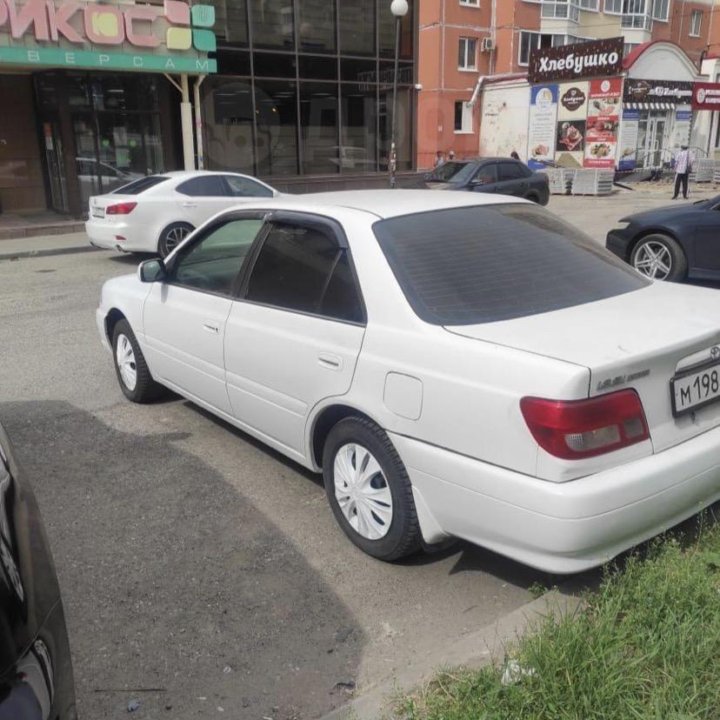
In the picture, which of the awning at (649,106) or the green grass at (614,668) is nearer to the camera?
the green grass at (614,668)

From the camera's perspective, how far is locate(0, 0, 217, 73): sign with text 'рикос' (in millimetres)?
14758

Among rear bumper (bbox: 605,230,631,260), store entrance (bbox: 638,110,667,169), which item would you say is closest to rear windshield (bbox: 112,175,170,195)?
rear bumper (bbox: 605,230,631,260)

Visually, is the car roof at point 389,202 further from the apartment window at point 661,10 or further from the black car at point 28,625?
the apartment window at point 661,10

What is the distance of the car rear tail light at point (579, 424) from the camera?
2.60 metres

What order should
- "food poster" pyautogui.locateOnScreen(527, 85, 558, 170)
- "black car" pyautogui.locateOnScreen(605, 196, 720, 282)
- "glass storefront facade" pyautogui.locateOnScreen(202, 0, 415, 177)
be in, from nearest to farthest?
"black car" pyautogui.locateOnScreen(605, 196, 720, 282) < "glass storefront facade" pyautogui.locateOnScreen(202, 0, 415, 177) < "food poster" pyautogui.locateOnScreen(527, 85, 558, 170)

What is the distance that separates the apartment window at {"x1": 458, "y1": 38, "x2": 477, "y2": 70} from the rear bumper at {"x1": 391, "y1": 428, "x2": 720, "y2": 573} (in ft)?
140

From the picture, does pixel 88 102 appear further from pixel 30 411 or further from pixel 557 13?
pixel 557 13

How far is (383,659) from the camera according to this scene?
9.12 feet

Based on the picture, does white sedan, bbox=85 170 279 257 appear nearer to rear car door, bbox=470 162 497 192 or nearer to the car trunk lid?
rear car door, bbox=470 162 497 192

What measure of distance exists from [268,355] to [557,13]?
4851 cm

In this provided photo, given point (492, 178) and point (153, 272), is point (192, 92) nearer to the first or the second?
point (492, 178)

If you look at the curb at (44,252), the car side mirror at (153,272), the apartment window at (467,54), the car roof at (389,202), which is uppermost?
the apartment window at (467,54)

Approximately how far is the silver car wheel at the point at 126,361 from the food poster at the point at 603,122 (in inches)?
1174

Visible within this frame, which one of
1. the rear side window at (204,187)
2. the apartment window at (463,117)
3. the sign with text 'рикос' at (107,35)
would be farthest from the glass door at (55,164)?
the apartment window at (463,117)
